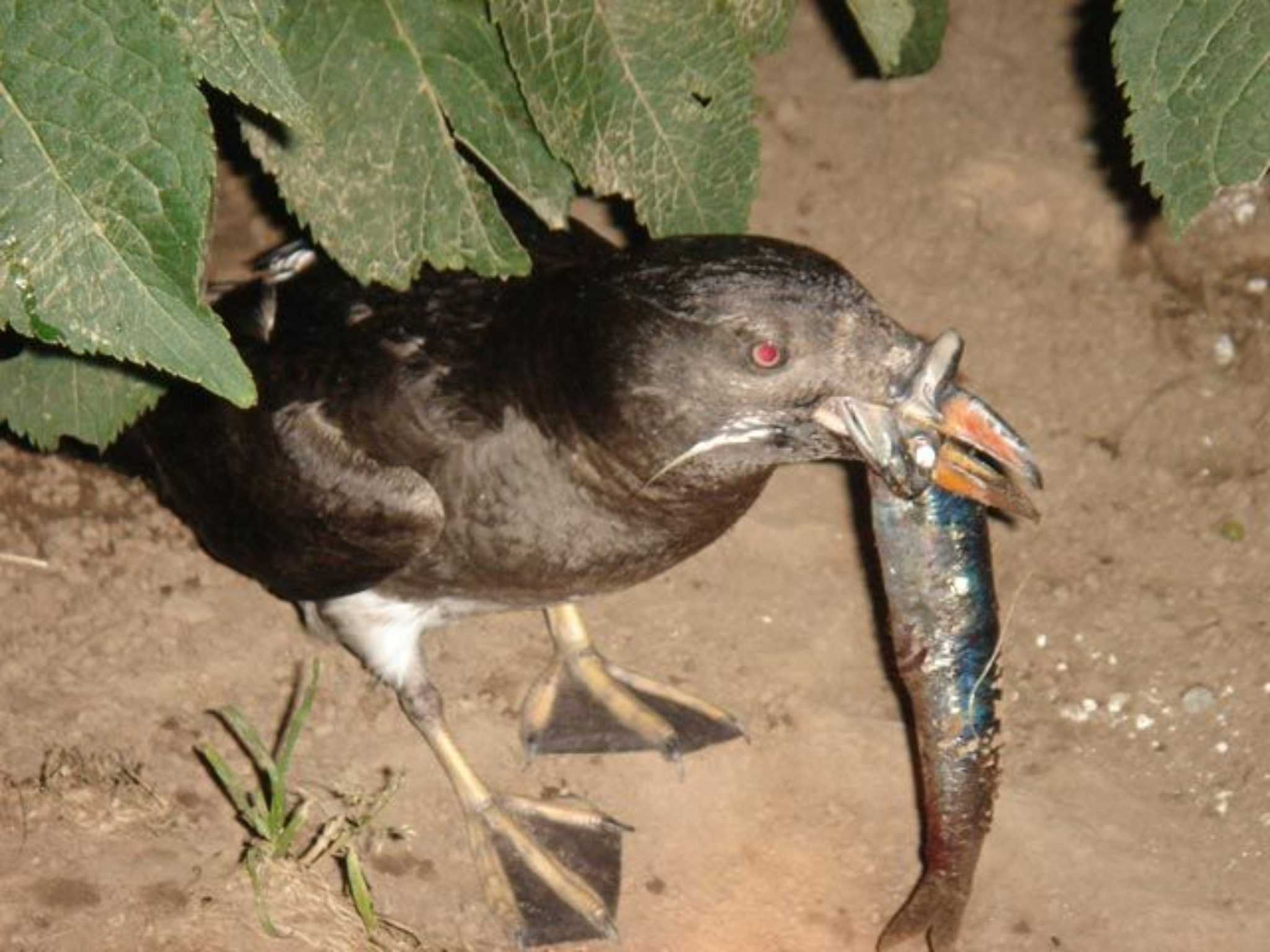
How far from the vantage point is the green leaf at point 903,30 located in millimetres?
4070

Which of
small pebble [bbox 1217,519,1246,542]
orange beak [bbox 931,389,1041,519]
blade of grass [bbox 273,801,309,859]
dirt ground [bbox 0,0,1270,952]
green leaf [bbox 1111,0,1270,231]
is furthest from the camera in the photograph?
small pebble [bbox 1217,519,1246,542]

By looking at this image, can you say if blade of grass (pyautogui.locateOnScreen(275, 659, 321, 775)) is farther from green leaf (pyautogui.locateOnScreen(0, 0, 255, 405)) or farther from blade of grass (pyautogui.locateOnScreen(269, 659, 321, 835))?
green leaf (pyautogui.locateOnScreen(0, 0, 255, 405))

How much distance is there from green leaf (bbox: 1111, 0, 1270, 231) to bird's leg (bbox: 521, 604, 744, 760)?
2.09m

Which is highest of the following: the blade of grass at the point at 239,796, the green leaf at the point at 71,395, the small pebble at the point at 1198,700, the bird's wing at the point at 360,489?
the green leaf at the point at 71,395

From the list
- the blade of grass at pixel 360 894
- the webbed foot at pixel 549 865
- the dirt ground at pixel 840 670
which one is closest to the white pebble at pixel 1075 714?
the dirt ground at pixel 840 670

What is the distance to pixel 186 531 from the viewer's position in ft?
15.8

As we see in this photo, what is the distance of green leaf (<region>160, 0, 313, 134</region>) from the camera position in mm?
2275

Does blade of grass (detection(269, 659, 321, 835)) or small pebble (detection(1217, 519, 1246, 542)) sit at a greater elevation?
blade of grass (detection(269, 659, 321, 835))

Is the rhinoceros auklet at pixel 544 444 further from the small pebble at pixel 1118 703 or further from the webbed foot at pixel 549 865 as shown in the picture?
the small pebble at pixel 1118 703

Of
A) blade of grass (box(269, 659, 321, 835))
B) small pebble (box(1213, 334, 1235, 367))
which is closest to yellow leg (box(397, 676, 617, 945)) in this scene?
blade of grass (box(269, 659, 321, 835))

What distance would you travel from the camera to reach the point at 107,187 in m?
2.20

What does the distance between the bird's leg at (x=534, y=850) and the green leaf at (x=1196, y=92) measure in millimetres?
2159

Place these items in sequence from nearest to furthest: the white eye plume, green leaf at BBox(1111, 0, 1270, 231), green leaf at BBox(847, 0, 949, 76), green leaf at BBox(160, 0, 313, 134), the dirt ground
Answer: green leaf at BBox(160, 0, 313, 134), green leaf at BBox(1111, 0, 1270, 231), the white eye plume, green leaf at BBox(847, 0, 949, 76), the dirt ground

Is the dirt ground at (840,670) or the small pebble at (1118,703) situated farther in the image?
the small pebble at (1118,703)
